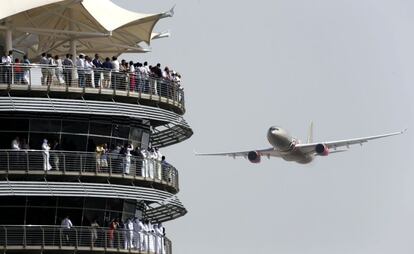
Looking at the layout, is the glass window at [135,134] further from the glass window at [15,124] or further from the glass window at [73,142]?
the glass window at [15,124]

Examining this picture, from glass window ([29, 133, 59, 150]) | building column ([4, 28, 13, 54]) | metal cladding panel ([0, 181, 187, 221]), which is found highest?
building column ([4, 28, 13, 54])

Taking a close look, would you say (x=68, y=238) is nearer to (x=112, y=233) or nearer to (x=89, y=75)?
(x=112, y=233)

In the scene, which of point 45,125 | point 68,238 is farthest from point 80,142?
point 68,238

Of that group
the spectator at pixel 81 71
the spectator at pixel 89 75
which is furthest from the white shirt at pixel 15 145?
the spectator at pixel 89 75

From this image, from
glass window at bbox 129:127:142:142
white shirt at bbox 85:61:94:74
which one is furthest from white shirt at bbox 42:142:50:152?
glass window at bbox 129:127:142:142

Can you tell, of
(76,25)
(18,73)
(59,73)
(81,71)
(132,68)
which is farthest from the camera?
(76,25)

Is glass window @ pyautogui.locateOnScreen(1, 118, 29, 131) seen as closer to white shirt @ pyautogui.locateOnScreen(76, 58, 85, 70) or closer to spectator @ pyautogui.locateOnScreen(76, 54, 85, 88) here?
Answer: spectator @ pyautogui.locateOnScreen(76, 54, 85, 88)

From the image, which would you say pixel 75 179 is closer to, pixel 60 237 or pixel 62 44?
pixel 60 237
